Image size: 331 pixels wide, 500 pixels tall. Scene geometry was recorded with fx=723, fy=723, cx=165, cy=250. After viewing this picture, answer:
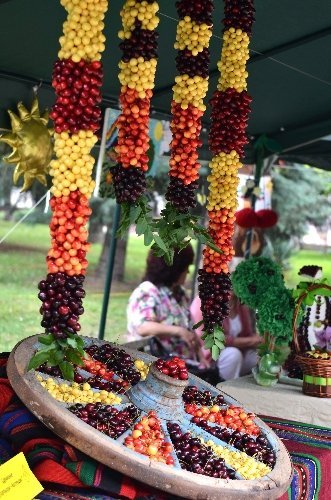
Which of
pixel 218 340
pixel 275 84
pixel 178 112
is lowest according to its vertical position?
pixel 218 340

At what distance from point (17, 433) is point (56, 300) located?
1.37 ft

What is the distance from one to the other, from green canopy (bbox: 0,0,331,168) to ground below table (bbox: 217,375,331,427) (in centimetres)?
164

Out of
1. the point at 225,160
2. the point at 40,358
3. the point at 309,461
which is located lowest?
the point at 309,461

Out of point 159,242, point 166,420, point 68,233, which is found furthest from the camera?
point 166,420

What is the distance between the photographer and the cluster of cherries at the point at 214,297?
2420mm

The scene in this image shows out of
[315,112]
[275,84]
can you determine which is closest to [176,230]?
[275,84]

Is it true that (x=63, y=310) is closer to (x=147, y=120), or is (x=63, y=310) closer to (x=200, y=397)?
(x=147, y=120)

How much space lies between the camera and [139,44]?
2.05 m

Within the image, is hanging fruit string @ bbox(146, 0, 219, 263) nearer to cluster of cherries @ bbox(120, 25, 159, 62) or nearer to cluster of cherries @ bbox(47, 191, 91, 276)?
cluster of cherries @ bbox(120, 25, 159, 62)

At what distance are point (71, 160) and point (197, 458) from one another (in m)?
0.88

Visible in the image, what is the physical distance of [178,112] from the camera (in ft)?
7.50

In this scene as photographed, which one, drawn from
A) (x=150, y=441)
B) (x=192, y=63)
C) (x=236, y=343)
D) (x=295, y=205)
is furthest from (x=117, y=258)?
(x=150, y=441)

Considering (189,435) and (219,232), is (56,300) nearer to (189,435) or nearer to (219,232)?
(189,435)

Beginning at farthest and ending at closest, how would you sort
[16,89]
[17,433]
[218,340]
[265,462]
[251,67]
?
[251,67] < [16,89] < [218,340] < [265,462] < [17,433]
